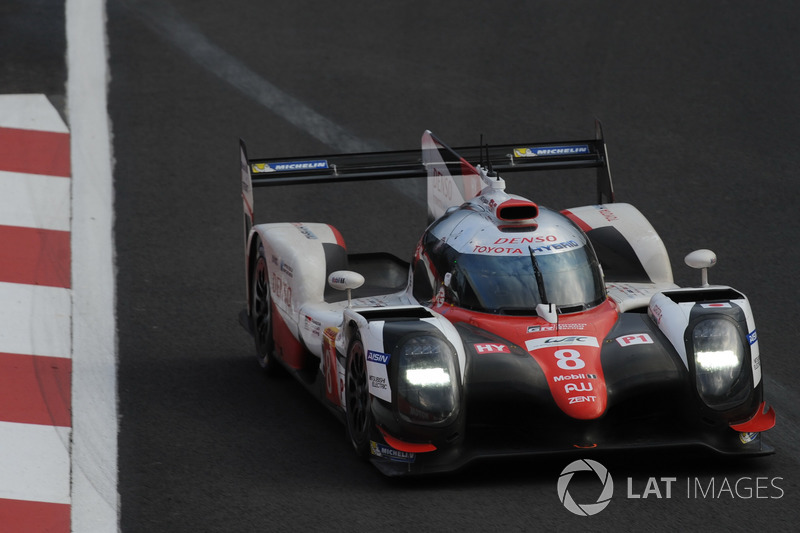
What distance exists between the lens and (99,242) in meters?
12.4

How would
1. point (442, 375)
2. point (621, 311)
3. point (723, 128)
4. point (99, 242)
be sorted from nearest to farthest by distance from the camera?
point (442, 375), point (621, 311), point (99, 242), point (723, 128)

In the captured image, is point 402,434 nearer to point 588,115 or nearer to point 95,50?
point 588,115

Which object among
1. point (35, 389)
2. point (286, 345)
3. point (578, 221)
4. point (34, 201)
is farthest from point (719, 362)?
point (34, 201)

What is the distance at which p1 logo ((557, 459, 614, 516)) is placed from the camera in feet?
24.1

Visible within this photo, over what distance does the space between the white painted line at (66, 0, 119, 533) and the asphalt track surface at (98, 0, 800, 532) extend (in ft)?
0.41

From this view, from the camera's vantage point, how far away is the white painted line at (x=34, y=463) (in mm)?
7855

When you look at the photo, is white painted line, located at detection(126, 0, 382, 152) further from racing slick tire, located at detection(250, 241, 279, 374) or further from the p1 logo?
the p1 logo

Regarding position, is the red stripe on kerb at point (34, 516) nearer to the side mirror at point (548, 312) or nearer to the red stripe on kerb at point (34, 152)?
the side mirror at point (548, 312)

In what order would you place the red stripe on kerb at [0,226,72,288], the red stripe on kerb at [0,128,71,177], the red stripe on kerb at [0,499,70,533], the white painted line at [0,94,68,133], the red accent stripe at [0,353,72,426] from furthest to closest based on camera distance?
the white painted line at [0,94,68,133] < the red stripe on kerb at [0,128,71,177] < the red stripe on kerb at [0,226,72,288] < the red accent stripe at [0,353,72,426] < the red stripe on kerb at [0,499,70,533]

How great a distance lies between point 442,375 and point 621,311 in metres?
1.78

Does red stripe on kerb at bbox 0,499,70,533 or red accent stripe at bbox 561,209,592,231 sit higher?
red accent stripe at bbox 561,209,592,231

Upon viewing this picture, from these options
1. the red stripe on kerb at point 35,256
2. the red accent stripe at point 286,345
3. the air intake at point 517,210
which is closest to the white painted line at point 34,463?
the red accent stripe at point 286,345

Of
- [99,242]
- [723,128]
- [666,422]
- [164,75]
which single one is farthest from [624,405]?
[164,75]

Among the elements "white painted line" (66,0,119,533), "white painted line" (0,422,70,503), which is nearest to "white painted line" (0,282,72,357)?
"white painted line" (66,0,119,533)
